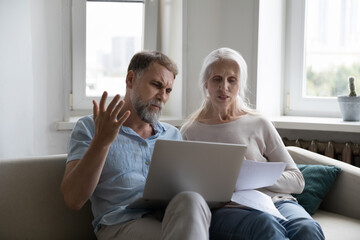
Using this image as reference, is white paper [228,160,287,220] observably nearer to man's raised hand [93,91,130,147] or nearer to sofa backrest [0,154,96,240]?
man's raised hand [93,91,130,147]

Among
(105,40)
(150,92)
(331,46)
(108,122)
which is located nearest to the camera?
(108,122)

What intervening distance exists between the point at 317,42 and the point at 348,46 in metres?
0.20

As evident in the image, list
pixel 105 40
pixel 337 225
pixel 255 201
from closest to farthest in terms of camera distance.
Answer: pixel 255 201
pixel 337 225
pixel 105 40

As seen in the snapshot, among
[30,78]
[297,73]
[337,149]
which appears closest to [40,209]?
[30,78]

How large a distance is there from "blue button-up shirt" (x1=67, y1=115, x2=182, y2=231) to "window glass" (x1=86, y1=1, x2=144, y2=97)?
4.38 feet

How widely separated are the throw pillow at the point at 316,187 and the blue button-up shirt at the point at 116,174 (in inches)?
29.7

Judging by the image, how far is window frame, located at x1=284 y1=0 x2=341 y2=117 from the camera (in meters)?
3.35

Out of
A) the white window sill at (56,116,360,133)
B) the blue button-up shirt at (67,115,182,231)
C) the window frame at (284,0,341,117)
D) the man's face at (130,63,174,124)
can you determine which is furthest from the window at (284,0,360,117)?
the blue button-up shirt at (67,115,182,231)

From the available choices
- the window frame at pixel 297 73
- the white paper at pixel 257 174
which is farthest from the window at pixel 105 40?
the white paper at pixel 257 174

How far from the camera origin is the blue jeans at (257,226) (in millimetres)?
1638

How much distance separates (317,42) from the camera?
11.0 feet

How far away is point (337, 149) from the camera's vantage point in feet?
9.84

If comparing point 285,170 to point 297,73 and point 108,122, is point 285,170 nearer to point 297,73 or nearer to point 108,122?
point 108,122

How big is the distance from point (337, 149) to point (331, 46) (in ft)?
Result: 2.43
